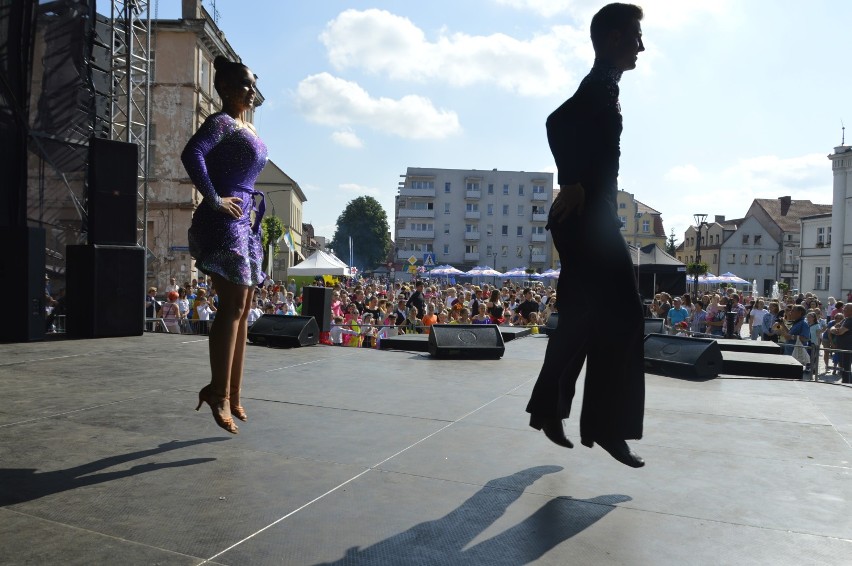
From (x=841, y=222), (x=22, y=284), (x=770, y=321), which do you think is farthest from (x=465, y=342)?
(x=841, y=222)

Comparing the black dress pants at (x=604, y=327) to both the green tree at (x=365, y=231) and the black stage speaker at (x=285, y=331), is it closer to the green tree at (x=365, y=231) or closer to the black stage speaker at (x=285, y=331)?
the black stage speaker at (x=285, y=331)

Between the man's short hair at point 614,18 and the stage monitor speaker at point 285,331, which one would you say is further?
the stage monitor speaker at point 285,331

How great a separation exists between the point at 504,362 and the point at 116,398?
4.14 metres

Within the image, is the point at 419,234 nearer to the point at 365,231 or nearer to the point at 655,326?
the point at 365,231

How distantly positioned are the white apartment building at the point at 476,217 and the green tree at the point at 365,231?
9.81 metres

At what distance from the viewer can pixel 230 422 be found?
11.3 ft

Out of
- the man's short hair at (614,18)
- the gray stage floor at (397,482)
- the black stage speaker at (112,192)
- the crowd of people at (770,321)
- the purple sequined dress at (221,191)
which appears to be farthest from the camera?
the crowd of people at (770,321)

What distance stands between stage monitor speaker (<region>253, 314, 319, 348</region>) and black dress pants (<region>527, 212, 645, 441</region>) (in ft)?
18.7

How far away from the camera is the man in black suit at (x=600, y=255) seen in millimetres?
2979

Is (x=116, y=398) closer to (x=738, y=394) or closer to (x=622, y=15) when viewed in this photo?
(x=622, y=15)

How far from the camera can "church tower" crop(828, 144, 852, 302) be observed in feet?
189

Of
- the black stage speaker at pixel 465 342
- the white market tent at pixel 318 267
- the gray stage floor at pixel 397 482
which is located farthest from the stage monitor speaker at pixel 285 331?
the white market tent at pixel 318 267

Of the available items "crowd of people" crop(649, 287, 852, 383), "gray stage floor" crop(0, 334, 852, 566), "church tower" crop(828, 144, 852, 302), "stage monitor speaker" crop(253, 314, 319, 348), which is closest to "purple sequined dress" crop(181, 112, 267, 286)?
"gray stage floor" crop(0, 334, 852, 566)

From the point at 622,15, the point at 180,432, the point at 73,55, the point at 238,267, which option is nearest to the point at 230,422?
the point at 180,432
